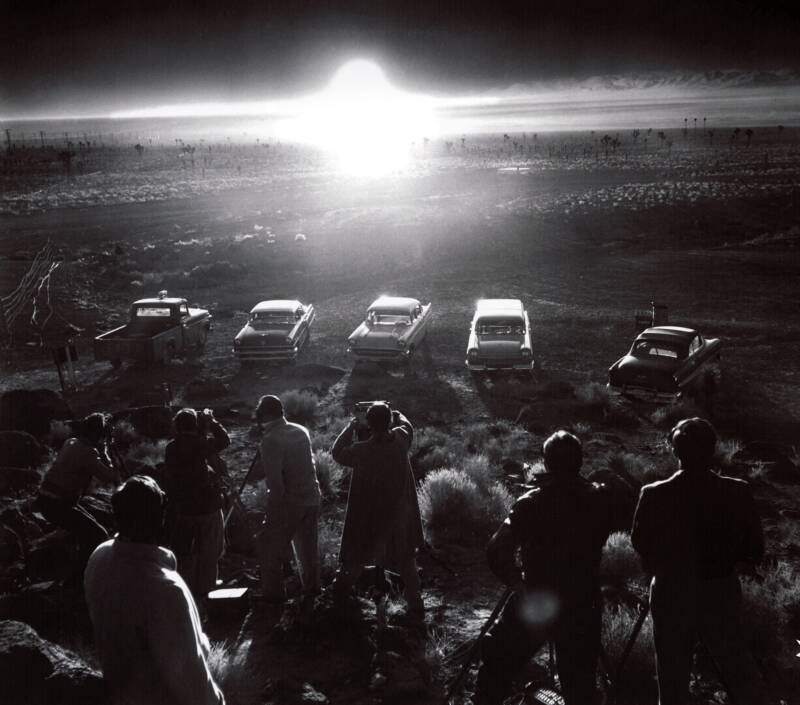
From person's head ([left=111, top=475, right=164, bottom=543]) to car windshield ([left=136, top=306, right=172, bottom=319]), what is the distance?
17.0 m

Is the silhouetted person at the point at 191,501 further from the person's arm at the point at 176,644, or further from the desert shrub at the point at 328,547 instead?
the person's arm at the point at 176,644

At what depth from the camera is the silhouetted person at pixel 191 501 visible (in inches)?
242

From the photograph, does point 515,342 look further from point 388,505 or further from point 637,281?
point 637,281

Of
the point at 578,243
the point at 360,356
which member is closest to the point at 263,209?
the point at 578,243

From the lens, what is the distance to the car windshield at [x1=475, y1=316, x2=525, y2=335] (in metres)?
17.7

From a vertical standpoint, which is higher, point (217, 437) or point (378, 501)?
point (217, 437)

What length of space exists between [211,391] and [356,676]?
11568 millimetres

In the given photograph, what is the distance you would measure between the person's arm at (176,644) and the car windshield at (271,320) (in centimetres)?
1619

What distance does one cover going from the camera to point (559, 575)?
13.6ft

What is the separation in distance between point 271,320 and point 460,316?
7226 millimetres

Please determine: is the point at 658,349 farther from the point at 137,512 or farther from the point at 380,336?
the point at 137,512

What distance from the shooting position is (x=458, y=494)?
9352 mm

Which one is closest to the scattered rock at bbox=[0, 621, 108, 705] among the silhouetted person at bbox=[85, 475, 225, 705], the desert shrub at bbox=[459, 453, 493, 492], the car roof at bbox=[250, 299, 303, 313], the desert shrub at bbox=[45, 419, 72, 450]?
the silhouetted person at bbox=[85, 475, 225, 705]

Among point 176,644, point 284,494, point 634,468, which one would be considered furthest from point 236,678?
point 634,468
